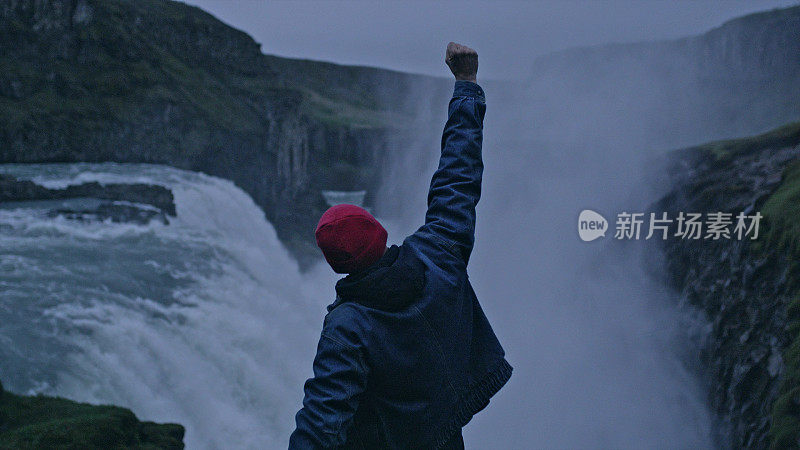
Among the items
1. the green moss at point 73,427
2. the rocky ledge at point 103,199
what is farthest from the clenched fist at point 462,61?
the rocky ledge at point 103,199

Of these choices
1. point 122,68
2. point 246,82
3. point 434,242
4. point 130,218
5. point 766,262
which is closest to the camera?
point 434,242

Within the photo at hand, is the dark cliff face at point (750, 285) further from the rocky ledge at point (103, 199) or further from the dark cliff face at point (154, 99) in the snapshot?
the dark cliff face at point (154, 99)

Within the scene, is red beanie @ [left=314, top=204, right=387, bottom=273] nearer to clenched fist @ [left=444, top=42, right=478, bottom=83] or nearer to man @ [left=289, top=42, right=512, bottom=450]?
man @ [left=289, top=42, right=512, bottom=450]

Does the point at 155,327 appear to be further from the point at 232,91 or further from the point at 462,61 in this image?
the point at 232,91

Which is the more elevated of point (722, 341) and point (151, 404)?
point (722, 341)

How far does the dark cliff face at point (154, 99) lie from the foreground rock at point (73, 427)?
22.3m

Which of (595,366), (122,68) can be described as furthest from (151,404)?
(122,68)

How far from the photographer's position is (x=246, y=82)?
50.9 m

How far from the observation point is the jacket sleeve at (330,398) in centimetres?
187

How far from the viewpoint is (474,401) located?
2336 millimetres

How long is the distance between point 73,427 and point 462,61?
647 centimetres

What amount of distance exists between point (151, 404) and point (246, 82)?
43.6 m

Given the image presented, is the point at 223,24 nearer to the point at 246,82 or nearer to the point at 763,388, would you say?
the point at 246,82

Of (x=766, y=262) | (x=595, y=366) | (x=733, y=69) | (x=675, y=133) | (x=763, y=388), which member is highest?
(x=733, y=69)
